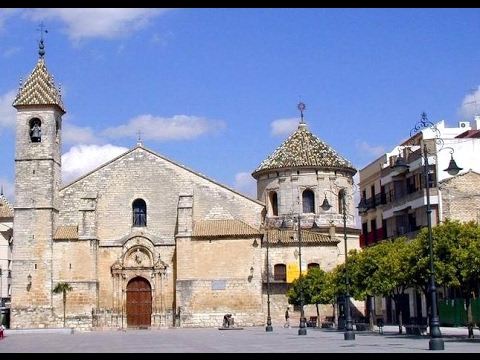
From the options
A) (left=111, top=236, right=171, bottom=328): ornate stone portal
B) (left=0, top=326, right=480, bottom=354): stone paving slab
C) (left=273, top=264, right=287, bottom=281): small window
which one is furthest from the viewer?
(left=273, top=264, right=287, bottom=281): small window

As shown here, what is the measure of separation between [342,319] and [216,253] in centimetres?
1039

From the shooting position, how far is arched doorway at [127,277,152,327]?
50.8 meters

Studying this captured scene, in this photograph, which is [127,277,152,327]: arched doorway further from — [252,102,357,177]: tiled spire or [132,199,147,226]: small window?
[252,102,357,177]: tiled spire

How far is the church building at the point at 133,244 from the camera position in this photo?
159ft

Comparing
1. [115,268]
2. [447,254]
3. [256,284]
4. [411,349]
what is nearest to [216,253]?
[256,284]

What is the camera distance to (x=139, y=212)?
51.2 meters

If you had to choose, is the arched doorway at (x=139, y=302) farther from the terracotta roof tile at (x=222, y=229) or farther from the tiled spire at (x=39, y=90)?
the tiled spire at (x=39, y=90)

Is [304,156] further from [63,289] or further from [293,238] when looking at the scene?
[63,289]

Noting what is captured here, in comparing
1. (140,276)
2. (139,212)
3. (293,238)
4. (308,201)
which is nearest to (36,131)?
(139,212)

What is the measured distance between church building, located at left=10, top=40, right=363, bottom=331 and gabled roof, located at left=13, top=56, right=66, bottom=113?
0.22 ft

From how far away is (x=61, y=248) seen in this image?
48906mm

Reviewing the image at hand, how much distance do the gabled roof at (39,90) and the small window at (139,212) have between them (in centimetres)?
789

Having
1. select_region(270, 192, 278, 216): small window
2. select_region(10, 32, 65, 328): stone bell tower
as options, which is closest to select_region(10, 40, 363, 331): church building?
select_region(10, 32, 65, 328): stone bell tower

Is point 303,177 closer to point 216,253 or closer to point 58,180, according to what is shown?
point 216,253
